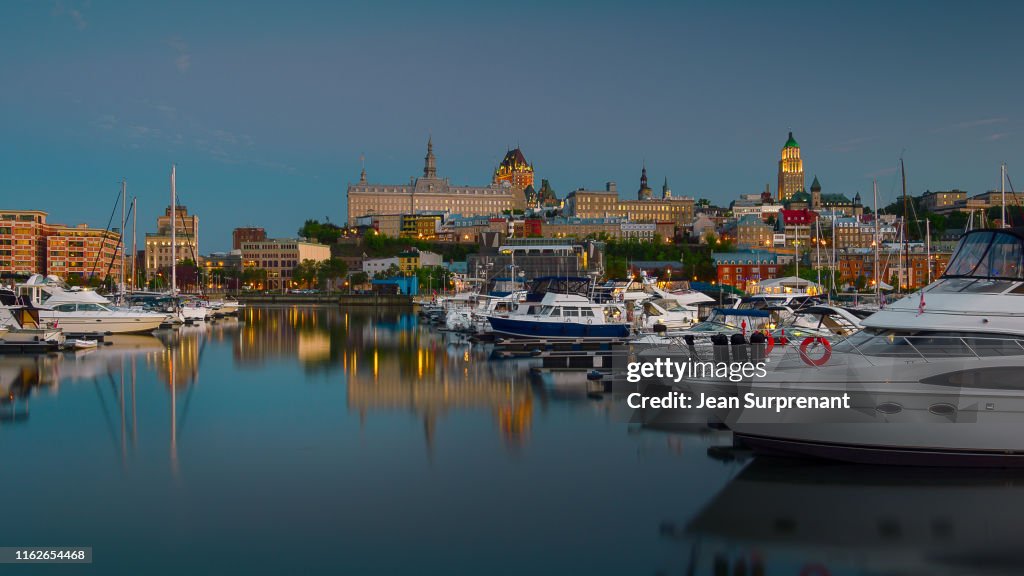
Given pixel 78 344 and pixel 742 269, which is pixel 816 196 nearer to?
pixel 742 269

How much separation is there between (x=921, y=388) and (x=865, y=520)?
2.61m

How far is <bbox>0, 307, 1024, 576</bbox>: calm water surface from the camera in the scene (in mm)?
12159

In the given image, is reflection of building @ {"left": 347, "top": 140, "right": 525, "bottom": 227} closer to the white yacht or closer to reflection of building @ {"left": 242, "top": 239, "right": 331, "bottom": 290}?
reflection of building @ {"left": 242, "top": 239, "right": 331, "bottom": 290}

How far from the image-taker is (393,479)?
1620 centimetres

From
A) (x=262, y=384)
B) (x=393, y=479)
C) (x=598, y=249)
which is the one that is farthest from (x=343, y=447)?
(x=598, y=249)

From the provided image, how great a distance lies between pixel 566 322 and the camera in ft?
120

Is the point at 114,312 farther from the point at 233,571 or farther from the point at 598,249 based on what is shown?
the point at 598,249

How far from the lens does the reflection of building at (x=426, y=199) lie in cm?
19012

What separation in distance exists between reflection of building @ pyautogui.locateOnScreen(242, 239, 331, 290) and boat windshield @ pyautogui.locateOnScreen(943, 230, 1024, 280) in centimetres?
13827

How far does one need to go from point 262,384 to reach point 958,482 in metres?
22.2

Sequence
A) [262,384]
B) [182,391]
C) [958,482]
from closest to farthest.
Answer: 1. [958,482]
2. [182,391]
3. [262,384]

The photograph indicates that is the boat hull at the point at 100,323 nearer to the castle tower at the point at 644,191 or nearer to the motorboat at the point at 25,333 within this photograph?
the motorboat at the point at 25,333

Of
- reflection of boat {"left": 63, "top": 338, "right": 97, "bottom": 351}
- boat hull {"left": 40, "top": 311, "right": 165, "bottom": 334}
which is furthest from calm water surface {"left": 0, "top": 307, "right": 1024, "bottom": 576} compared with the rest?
boat hull {"left": 40, "top": 311, "right": 165, "bottom": 334}

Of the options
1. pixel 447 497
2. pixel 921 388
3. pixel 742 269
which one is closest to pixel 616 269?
pixel 742 269
